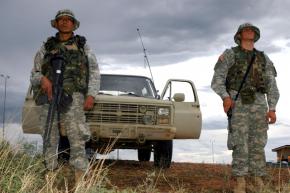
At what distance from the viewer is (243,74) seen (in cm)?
631

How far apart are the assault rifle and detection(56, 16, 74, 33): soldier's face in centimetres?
30

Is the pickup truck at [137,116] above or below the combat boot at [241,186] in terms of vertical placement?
above

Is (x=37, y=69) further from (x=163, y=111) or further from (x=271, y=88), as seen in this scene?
(x=163, y=111)

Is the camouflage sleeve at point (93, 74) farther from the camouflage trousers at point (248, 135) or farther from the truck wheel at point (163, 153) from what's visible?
the truck wheel at point (163, 153)

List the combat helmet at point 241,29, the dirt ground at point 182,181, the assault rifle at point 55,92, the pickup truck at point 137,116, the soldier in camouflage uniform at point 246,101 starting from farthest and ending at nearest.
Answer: the pickup truck at point 137,116, the dirt ground at point 182,181, the combat helmet at point 241,29, the soldier in camouflage uniform at point 246,101, the assault rifle at point 55,92

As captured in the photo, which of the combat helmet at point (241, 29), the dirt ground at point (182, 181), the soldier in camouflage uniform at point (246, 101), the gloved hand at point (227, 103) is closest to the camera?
A: the gloved hand at point (227, 103)

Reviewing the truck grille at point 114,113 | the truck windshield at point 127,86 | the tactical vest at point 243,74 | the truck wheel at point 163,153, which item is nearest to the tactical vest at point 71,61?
the tactical vest at point 243,74

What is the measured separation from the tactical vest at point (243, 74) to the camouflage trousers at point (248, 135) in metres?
0.15

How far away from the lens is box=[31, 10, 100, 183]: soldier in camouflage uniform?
6051 millimetres

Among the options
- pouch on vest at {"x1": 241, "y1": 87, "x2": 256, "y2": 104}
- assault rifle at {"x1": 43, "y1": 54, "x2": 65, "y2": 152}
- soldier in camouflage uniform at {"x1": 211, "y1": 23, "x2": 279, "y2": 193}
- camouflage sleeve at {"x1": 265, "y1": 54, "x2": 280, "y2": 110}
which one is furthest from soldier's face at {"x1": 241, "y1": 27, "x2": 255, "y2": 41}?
assault rifle at {"x1": 43, "y1": 54, "x2": 65, "y2": 152}

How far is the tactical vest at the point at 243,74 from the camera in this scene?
20.7ft

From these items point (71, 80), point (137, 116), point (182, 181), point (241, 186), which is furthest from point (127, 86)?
point (241, 186)

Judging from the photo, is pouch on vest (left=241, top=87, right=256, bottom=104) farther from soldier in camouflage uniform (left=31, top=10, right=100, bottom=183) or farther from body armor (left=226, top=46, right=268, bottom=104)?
soldier in camouflage uniform (left=31, top=10, right=100, bottom=183)

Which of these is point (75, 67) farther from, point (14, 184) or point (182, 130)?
point (182, 130)
